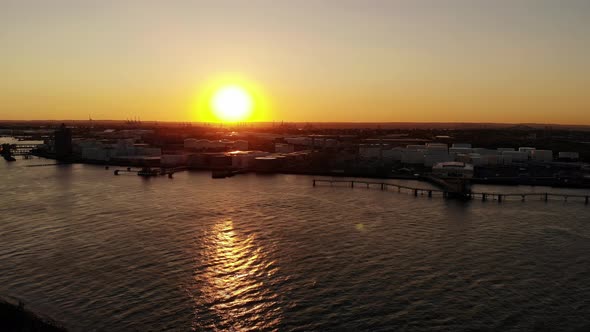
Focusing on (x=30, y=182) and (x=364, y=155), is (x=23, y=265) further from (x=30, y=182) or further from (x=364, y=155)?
(x=364, y=155)

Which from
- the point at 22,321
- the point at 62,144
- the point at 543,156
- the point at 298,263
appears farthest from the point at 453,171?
the point at 62,144

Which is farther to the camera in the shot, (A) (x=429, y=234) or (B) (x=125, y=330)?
(A) (x=429, y=234)

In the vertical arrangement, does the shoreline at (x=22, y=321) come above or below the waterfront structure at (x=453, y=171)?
below

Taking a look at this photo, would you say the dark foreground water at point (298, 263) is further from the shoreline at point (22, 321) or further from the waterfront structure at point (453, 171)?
the waterfront structure at point (453, 171)

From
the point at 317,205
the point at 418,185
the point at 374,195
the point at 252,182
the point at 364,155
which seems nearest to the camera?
the point at 317,205

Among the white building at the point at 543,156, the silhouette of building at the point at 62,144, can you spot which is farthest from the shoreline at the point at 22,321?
the silhouette of building at the point at 62,144

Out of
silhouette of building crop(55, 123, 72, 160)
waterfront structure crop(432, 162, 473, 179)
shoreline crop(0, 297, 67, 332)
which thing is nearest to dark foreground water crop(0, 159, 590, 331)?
shoreline crop(0, 297, 67, 332)

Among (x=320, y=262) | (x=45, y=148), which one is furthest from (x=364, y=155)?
(x=45, y=148)

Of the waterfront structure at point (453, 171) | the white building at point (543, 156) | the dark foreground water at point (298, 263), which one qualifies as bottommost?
the dark foreground water at point (298, 263)
